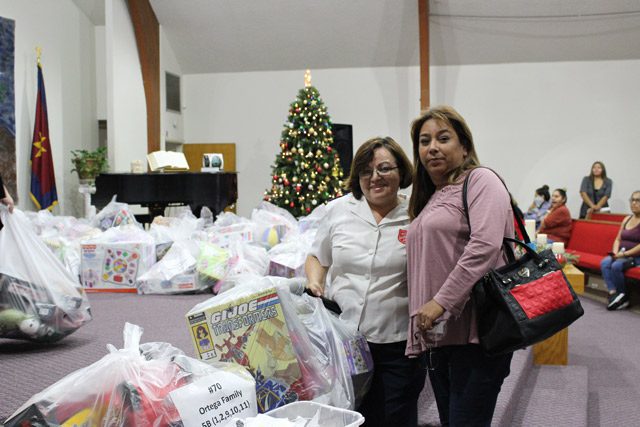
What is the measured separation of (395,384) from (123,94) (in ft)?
29.8

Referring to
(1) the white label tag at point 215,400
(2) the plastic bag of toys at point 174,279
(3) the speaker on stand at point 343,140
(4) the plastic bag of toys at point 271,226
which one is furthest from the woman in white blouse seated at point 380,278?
(3) the speaker on stand at point 343,140

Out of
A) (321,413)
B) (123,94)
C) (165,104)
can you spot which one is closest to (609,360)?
(321,413)

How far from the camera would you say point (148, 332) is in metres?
3.66

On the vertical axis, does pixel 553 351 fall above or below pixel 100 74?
below

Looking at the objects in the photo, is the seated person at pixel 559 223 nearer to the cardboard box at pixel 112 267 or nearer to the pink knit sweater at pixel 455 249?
the cardboard box at pixel 112 267

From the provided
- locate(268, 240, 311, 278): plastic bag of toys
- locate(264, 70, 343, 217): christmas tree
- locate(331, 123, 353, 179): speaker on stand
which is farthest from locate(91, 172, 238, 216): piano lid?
locate(331, 123, 353, 179): speaker on stand

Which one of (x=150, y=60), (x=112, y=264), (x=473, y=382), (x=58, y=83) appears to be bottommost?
(x=112, y=264)

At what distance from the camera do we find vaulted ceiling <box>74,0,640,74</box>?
10.2 metres

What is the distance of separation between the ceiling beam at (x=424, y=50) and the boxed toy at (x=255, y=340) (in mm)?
9067

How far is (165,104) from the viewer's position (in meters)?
11.4

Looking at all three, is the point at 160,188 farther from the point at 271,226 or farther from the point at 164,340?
the point at 164,340

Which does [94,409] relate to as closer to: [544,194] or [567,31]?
[544,194]

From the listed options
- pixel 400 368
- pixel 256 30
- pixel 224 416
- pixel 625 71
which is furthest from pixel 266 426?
pixel 625 71

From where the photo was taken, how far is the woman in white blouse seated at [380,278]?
6.26 feet
